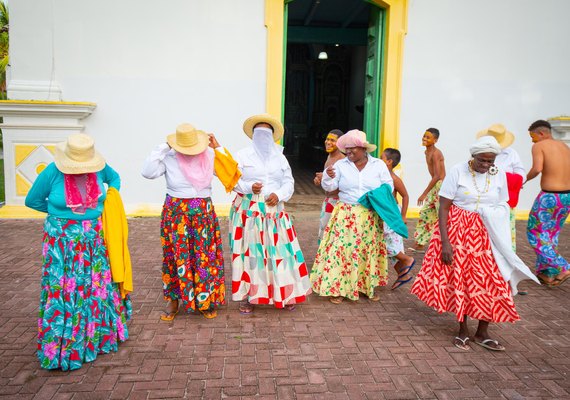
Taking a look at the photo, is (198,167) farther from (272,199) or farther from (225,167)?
(272,199)

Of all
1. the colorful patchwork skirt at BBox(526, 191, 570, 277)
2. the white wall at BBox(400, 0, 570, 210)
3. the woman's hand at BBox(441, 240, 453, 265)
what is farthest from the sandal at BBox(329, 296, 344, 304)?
the white wall at BBox(400, 0, 570, 210)

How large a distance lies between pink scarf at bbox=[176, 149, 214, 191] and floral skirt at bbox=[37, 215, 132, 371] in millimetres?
891

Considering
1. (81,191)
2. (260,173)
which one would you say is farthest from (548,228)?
(81,191)

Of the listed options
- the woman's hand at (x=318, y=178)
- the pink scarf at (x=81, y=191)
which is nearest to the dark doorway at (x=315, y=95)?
the woman's hand at (x=318, y=178)

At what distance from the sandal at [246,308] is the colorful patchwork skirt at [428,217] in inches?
121

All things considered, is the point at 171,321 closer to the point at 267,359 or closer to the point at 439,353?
the point at 267,359

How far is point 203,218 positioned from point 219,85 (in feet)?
15.4

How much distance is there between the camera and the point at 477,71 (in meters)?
9.05

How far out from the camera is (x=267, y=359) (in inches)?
151

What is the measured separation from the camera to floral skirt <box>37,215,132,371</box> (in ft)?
11.6

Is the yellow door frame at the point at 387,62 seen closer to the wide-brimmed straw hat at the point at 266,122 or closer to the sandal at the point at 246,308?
the wide-brimmed straw hat at the point at 266,122

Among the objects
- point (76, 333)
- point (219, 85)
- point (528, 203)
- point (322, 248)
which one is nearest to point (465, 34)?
point (528, 203)

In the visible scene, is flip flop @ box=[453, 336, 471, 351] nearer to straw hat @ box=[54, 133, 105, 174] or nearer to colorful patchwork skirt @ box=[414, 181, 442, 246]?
colorful patchwork skirt @ box=[414, 181, 442, 246]

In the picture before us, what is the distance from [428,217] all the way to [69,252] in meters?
4.75
